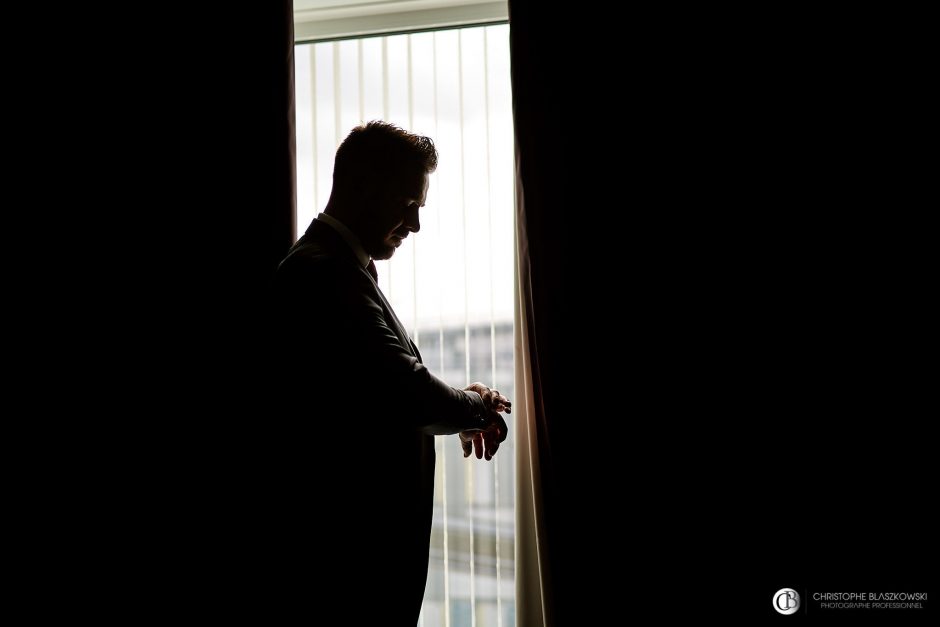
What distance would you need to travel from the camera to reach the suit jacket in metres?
1.02

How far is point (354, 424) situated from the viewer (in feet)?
3.45

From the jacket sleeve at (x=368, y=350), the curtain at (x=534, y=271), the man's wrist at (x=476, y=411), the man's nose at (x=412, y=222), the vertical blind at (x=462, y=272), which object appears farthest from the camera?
the vertical blind at (x=462, y=272)

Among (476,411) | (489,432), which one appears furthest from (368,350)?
(489,432)

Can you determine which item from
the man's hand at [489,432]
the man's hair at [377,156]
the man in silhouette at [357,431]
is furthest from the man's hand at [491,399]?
the man's hair at [377,156]

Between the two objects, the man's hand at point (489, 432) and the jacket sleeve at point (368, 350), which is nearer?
the jacket sleeve at point (368, 350)

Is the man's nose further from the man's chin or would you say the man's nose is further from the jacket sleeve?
the jacket sleeve

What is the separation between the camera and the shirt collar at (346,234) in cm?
115

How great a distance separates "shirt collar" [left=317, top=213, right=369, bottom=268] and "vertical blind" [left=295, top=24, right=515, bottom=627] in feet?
1.63

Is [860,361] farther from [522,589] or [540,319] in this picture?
[522,589]

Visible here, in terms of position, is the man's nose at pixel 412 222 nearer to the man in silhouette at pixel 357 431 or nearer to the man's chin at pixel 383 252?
the man's chin at pixel 383 252

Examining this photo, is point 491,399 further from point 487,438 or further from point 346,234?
point 346,234

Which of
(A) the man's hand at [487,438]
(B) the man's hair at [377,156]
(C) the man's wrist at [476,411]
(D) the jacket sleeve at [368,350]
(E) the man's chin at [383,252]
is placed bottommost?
(A) the man's hand at [487,438]

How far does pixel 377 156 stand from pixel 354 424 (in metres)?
0.52

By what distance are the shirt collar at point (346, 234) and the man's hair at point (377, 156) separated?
0.26 feet
